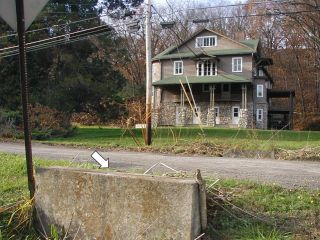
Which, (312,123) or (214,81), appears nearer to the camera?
(214,81)

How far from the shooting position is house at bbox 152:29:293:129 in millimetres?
50156

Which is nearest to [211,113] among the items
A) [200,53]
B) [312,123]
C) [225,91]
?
[225,91]

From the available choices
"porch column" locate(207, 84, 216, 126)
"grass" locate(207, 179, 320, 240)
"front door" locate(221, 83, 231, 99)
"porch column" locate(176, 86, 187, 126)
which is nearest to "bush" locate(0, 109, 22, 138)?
"grass" locate(207, 179, 320, 240)

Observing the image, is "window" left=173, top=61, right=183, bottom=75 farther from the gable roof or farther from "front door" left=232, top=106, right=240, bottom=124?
"front door" left=232, top=106, right=240, bottom=124

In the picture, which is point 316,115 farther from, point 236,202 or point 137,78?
point 236,202

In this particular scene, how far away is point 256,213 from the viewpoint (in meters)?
5.31

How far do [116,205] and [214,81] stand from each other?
45.1 m

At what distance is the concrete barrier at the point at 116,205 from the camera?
4723 mm

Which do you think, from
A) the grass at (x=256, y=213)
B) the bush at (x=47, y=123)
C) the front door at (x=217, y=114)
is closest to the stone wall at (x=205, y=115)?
the front door at (x=217, y=114)

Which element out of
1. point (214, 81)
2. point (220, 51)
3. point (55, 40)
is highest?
point (220, 51)

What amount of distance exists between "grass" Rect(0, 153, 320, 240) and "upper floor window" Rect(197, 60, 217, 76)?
4540 cm

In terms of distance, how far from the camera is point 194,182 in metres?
4.73

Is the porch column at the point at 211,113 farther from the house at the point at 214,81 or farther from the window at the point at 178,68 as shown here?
the window at the point at 178,68

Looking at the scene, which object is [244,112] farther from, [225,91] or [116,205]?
[116,205]
